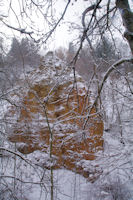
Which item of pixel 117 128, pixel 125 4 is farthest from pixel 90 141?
pixel 125 4

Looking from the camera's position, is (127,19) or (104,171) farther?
(104,171)

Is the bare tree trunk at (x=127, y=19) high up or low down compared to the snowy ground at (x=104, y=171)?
up

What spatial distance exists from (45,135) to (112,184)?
2.54 m

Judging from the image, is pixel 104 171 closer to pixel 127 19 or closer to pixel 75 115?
pixel 75 115

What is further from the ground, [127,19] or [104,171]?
[127,19]

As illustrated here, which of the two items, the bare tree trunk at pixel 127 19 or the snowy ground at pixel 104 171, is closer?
the bare tree trunk at pixel 127 19

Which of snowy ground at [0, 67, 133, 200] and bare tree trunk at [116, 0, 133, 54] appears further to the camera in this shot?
snowy ground at [0, 67, 133, 200]

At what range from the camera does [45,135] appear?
16.6 feet

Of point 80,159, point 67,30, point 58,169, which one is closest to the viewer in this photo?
point 67,30

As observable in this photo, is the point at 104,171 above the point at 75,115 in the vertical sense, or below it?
below

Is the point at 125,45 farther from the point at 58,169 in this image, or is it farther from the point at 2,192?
the point at 58,169

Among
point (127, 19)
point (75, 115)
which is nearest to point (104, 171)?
point (75, 115)

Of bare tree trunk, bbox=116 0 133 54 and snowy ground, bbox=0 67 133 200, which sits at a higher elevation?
bare tree trunk, bbox=116 0 133 54

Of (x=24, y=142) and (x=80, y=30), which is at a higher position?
(x=80, y=30)
